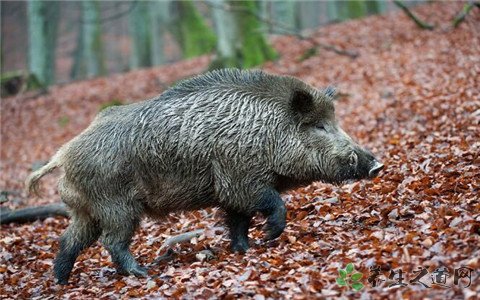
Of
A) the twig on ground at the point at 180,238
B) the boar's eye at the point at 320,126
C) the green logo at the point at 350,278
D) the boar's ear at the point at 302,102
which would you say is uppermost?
the boar's ear at the point at 302,102

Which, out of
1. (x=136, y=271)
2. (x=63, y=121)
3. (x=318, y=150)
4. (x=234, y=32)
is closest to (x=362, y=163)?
(x=318, y=150)

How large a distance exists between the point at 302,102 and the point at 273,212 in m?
1.35

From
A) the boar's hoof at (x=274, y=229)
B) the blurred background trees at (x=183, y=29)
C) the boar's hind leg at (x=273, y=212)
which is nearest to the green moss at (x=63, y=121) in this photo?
the blurred background trees at (x=183, y=29)

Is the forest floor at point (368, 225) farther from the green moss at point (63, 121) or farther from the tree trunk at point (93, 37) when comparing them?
the tree trunk at point (93, 37)

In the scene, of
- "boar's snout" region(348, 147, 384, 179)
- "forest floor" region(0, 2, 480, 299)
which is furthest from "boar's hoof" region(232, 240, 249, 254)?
"boar's snout" region(348, 147, 384, 179)

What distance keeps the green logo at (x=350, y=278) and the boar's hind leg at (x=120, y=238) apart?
271 cm

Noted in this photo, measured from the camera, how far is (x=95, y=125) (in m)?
8.14

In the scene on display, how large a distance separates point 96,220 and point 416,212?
3676mm

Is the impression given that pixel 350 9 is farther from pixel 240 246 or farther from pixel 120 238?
pixel 120 238

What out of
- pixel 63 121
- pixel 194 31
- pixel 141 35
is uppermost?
Answer: pixel 194 31

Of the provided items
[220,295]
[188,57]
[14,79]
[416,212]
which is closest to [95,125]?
[220,295]

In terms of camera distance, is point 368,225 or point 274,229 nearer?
point 274,229

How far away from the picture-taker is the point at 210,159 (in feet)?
25.1

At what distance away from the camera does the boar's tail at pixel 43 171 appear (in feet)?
26.5
